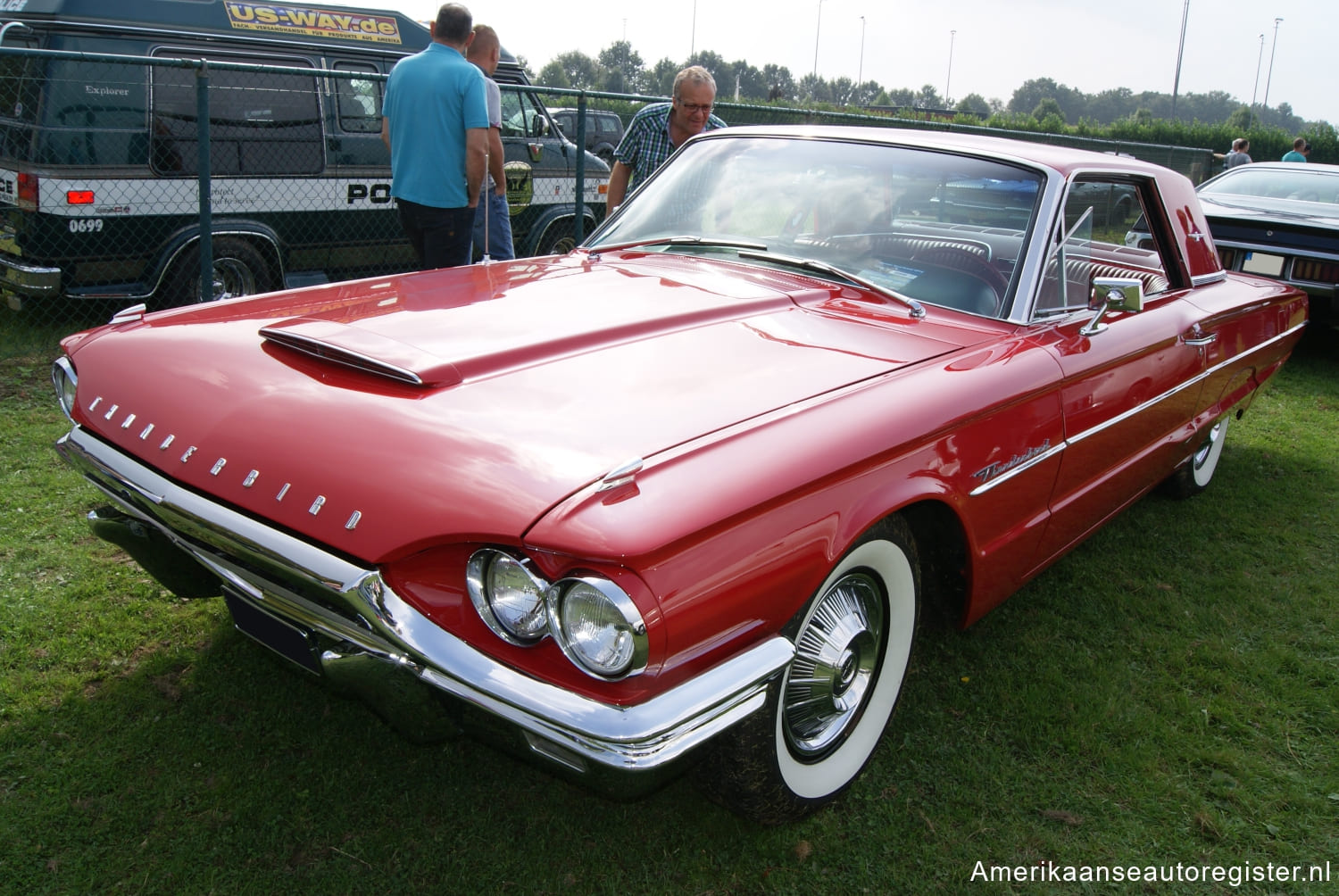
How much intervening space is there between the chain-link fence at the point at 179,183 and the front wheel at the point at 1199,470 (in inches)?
180

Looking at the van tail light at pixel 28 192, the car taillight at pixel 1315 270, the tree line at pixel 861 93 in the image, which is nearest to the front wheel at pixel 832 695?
the van tail light at pixel 28 192

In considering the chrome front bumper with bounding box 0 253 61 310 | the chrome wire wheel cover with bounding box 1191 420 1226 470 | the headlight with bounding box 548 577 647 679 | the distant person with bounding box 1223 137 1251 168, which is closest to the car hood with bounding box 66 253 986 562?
the headlight with bounding box 548 577 647 679

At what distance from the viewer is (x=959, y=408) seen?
88.2 inches

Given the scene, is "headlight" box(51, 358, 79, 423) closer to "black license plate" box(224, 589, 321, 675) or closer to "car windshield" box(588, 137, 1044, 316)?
A: "black license plate" box(224, 589, 321, 675)

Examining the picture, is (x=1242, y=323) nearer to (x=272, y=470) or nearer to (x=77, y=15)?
(x=272, y=470)

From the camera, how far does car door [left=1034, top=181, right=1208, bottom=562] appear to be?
2762mm

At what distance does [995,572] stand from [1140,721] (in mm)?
650

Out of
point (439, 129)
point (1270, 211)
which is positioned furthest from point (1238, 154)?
point (439, 129)

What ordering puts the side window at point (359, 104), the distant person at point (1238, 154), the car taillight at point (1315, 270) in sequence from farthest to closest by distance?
the distant person at point (1238, 154) → the car taillight at point (1315, 270) → the side window at point (359, 104)

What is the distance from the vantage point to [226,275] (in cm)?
607

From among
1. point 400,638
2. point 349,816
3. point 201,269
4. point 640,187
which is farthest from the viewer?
point 201,269

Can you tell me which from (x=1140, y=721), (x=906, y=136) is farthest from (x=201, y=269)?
(x=1140, y=721)

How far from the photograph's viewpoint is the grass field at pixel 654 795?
2.04 meters

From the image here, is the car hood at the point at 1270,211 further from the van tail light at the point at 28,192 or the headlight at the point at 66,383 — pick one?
the van tail light at the point at 28,192
